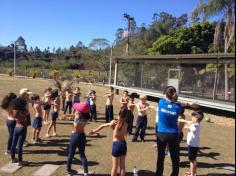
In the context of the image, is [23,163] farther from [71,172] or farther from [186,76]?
[186,76]

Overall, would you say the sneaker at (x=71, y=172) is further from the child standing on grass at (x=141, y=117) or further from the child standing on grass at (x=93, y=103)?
the child standing on grass at (x=93, y=103)

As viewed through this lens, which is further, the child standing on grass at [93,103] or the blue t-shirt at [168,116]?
the child standing on grass at [93,103]

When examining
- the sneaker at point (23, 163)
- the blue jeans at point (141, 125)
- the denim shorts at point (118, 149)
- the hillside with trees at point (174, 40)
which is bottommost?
the sneaker at point (23, 163)

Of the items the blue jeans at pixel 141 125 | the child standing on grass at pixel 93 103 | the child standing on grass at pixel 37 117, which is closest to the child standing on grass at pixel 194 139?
the blue jeans at pixel 141 125

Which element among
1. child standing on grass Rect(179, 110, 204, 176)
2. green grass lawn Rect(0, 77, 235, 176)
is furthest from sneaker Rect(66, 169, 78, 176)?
child standing on grass Rect(179, 110, 204, 176)

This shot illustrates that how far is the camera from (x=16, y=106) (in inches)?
307

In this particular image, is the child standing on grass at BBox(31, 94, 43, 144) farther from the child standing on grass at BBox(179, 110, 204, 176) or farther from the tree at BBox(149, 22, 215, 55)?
the tree at BBox(149, 22, 215, 55)

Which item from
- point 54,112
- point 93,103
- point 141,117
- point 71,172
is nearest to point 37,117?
point 54,112

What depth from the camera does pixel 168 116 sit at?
21.8 ft

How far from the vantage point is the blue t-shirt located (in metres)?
6.65

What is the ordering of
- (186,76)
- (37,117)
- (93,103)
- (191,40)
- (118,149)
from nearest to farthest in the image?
(118,149), (37,117), (93,103), (186,76), (191,40)

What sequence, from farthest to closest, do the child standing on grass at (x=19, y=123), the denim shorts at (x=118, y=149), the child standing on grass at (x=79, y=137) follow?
the child standing on grass at (x=19, y=123) → the child standing on grass at (x=79, y=137) → the denim shorts at (x=118, y=149)

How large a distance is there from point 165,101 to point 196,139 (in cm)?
131

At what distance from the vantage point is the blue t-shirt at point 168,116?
21.8 feet
